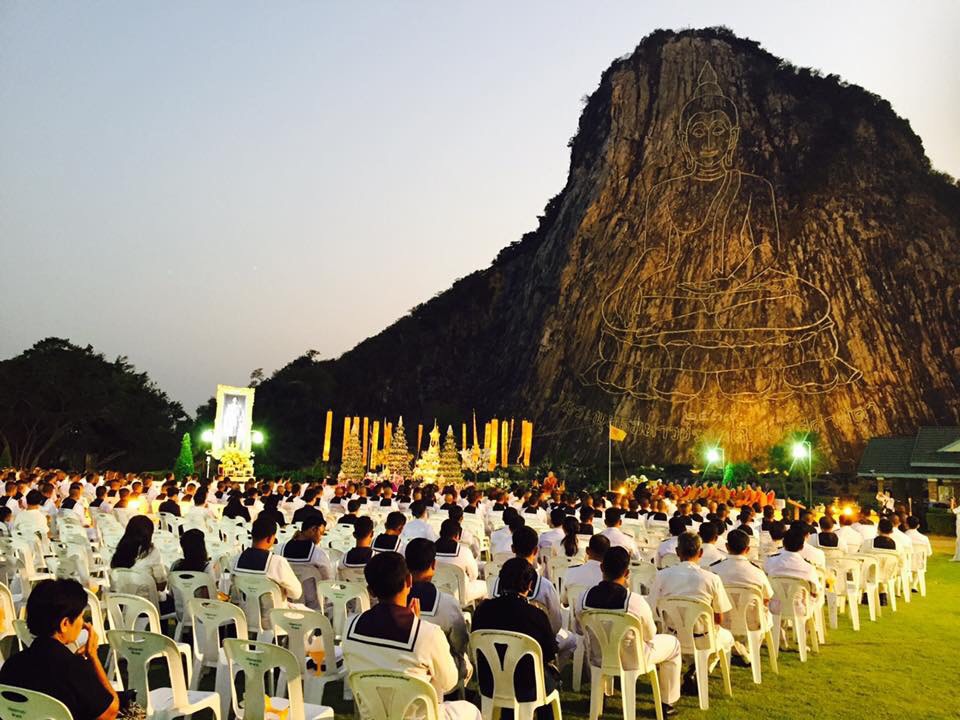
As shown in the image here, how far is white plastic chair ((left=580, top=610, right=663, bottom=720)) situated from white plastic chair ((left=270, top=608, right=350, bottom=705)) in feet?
5.60

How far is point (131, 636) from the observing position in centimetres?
412

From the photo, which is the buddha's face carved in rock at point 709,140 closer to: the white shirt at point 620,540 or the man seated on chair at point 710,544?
the white shirt at point 620,540

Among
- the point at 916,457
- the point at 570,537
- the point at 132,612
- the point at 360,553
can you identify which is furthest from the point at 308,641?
the point at 916,457

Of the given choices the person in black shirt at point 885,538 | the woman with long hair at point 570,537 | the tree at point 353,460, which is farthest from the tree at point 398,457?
the woman with long hair at point 570,537

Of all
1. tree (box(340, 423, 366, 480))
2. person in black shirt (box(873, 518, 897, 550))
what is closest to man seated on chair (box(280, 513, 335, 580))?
person in black shirt (box(873, 518, 897, 550))

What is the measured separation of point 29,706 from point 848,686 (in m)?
6.70

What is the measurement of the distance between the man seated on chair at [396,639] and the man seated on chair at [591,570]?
2.61 m

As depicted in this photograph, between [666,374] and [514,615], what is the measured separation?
43.7 m

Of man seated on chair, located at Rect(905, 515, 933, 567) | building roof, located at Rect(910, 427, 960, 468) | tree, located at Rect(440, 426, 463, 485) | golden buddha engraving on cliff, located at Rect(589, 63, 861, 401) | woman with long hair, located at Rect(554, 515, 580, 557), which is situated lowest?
man seated on chair, located at Rect(905, 515, 933, 567)

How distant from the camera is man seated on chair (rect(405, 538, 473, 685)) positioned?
203 inches

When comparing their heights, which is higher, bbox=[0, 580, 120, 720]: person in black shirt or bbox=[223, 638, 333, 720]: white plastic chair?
bbox=[0, 580, 120, 720]: person in black shirt

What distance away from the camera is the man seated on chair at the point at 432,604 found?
203 inches

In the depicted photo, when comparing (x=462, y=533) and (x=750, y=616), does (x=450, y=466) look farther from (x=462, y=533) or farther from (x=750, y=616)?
(x=750, y=616)

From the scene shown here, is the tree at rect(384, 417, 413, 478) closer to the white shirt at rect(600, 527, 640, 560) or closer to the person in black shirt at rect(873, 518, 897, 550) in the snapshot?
the person in black shirt at rect(873, 518, 897, 550)
